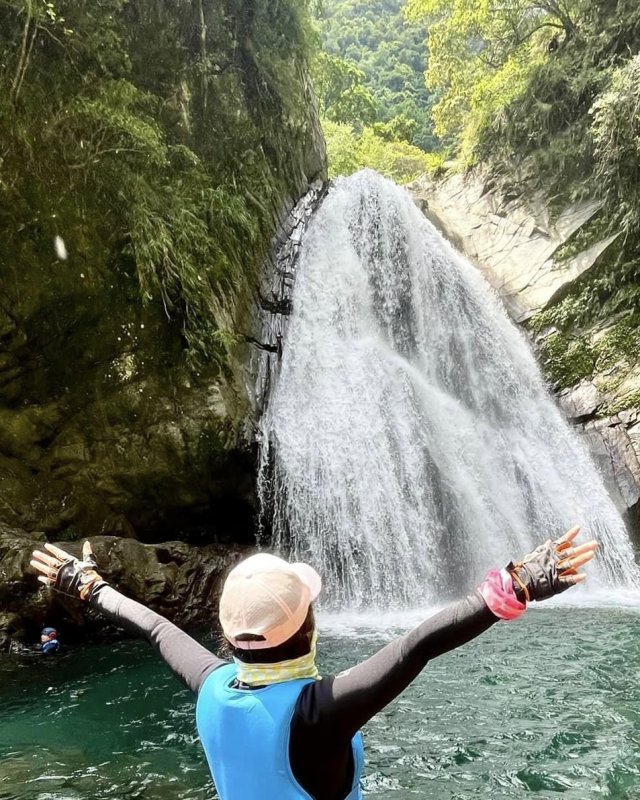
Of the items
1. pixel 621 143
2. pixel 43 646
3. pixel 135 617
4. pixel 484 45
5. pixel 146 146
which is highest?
pixel 484 45

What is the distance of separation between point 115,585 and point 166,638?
6.20m

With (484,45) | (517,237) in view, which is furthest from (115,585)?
(484,45)

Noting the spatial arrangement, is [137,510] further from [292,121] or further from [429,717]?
[292,121]

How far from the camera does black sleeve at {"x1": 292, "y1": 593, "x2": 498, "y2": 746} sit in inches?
50.4

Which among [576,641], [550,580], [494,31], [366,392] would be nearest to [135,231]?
[366,392]

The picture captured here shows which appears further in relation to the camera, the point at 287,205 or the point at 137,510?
the point at 287,205

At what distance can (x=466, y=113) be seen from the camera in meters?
19.1

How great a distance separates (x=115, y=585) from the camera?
7285mm

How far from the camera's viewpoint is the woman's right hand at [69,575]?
72.4 inches

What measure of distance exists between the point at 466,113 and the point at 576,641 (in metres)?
17.6

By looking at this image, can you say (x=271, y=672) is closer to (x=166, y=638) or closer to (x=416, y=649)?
(x=416, y=649)

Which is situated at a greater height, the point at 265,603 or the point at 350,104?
the point at 350,104

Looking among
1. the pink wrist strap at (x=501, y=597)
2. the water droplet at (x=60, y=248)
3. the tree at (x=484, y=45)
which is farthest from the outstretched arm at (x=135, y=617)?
the tree at (x=484, y=45)

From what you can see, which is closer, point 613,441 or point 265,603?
point 265,603
